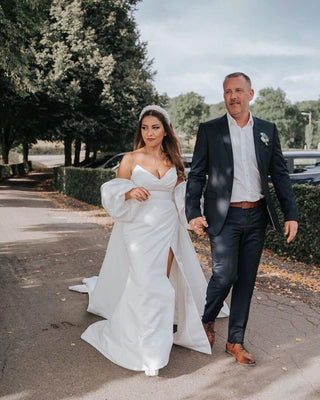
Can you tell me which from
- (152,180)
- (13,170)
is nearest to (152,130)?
(152,180)

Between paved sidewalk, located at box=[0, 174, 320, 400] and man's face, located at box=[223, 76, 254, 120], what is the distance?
205 cm

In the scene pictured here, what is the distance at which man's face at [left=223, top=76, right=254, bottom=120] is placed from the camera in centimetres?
330

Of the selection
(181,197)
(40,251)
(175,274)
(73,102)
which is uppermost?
(73,102)

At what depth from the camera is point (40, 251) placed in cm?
782


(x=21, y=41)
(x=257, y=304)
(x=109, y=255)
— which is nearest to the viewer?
(x=109, y=255)

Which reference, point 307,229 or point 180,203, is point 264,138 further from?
point 307,229

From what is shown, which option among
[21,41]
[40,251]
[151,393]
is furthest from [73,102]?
[151,393]

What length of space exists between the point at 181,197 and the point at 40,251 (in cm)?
466

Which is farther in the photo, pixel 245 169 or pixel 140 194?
pixel 140 194

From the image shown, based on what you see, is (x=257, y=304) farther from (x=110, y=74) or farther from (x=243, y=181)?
(x=110, y=74)

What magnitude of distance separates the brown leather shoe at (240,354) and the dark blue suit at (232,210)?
5 centimetres

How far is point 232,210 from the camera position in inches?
133

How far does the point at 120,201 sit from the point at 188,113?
347 feet

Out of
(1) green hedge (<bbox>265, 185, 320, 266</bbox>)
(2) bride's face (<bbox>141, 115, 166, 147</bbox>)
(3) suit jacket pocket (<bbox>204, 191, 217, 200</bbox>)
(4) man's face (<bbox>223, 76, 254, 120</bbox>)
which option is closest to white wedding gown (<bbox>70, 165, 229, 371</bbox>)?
(2) bride's face (<bbox>141, 115, 166, 147</bbox>)
